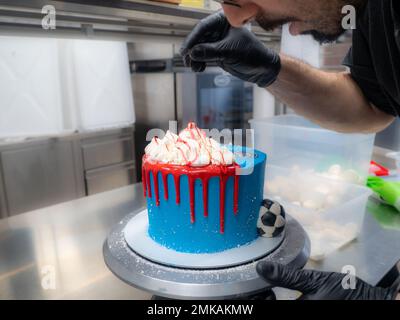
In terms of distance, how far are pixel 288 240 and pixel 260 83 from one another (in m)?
0.50

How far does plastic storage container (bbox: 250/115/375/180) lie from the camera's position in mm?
1411

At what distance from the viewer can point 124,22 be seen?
929mm

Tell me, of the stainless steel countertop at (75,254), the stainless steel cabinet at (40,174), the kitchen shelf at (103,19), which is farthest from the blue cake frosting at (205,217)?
the stainless steel cabinet at (40,174)

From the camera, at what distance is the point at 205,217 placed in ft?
2.76

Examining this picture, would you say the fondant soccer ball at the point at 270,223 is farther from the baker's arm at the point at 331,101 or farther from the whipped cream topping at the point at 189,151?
the baker's arm at the point at 331,101

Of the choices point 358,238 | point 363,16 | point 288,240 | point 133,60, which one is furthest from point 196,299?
point 133,60

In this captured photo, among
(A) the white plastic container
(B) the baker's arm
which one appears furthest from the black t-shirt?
(A) the white plastic container

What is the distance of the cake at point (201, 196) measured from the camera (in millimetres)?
819

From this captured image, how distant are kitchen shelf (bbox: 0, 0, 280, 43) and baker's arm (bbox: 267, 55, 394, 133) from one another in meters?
0.43

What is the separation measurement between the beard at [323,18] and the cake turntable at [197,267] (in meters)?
0.54

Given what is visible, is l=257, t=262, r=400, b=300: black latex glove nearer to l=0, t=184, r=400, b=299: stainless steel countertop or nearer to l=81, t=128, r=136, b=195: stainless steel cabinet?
l=0, t=184, r=400, b=299: stainless steel countertop

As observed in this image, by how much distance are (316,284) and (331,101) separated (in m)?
0.77

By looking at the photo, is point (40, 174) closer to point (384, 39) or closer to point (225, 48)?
point (225, 48)
